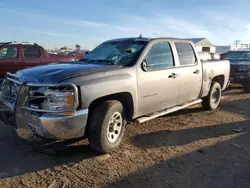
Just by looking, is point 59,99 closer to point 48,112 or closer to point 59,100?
point 59,100

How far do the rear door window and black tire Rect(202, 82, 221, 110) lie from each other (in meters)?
7.03

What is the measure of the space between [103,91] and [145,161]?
3.96ft

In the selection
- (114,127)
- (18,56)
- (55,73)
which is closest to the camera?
(55,73)

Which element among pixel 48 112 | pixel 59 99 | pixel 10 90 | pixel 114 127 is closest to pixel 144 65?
pixel 114 127

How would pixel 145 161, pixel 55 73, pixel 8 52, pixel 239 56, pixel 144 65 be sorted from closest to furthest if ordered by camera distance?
pixel 55 73 < pixel 145 161 < pixel 144 65 < pixel 8 52 < pixel 239 56

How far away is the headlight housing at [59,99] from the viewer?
10.2 ft

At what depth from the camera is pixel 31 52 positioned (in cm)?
994

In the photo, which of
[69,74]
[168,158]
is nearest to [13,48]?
[69,74]

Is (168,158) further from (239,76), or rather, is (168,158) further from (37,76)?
(239,76)

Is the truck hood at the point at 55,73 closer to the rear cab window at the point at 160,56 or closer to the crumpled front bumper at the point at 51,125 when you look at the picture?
the crumpled front bumper at the point at 51,125

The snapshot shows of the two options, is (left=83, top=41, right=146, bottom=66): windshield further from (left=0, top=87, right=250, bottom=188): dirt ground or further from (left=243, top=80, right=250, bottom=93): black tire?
(left=243, top=80, right=250, bottom=93): black tire

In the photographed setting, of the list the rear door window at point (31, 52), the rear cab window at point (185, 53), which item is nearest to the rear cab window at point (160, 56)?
the rear cab window at point (185, 53)

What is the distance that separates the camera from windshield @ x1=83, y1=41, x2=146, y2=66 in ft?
14.0

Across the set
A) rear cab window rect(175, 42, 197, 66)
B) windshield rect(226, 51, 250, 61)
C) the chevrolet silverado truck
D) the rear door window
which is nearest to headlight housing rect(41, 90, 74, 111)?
the chevrolet silverado truck
